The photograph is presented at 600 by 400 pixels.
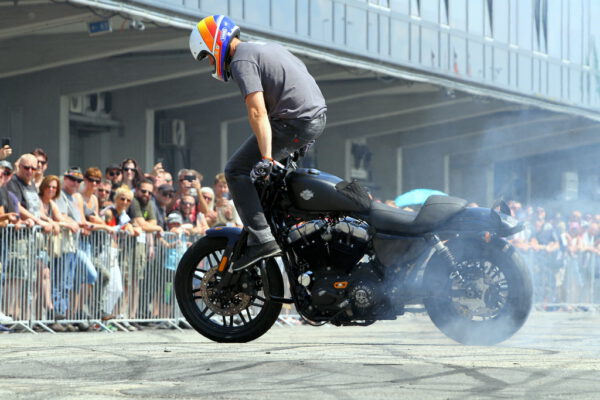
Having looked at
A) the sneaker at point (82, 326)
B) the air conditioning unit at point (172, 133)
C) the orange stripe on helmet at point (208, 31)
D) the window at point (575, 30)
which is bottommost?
the sneaker at point (82, 326)

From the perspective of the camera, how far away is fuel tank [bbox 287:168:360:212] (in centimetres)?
830

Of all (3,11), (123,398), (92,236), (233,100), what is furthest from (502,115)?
(123,398)

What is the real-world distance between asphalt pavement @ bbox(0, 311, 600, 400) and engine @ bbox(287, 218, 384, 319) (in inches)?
13.8

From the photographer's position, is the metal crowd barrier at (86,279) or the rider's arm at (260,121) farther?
the metal crowd barrier at (86,279)

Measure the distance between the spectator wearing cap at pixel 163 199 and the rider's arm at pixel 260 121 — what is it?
692 cm

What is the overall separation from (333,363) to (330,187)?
49.4 inches

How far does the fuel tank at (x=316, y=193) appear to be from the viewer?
830 cm

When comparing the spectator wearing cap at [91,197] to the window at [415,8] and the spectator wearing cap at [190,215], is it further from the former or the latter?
the window at [415,8]

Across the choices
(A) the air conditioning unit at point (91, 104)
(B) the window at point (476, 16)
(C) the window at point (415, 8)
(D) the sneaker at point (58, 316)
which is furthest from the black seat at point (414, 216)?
(B) the window at point (476, 16)

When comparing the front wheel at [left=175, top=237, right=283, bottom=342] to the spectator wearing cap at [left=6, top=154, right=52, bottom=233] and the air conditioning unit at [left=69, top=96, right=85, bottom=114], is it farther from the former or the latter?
the air conditioning unit at [left=69, top=96, right=85, bottom=114]

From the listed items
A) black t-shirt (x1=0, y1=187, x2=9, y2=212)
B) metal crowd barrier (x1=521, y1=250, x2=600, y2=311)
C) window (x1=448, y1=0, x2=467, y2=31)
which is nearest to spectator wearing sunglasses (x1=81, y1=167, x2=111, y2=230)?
black t-shirt (x1=0, y1=187, x2=9, y2=212)

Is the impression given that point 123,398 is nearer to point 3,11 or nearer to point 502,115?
point 3,11

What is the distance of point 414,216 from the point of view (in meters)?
8.51

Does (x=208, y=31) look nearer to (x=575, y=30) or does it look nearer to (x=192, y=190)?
(x=192, y=190)
